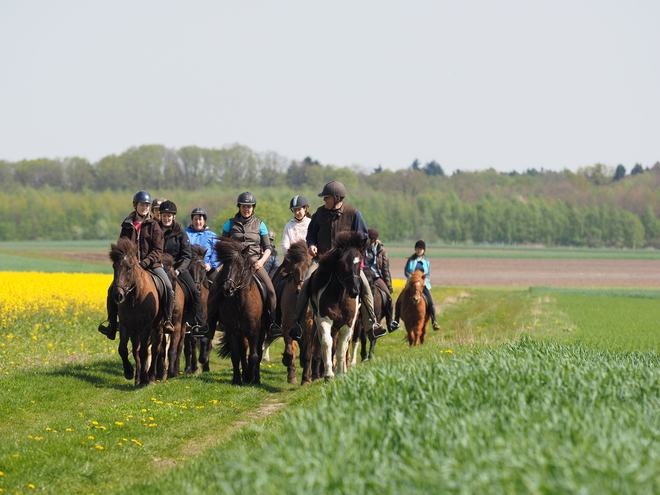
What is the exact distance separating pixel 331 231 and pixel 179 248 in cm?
305

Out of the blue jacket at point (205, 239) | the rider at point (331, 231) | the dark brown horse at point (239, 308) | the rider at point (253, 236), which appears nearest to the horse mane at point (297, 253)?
the rider at point (253, 236)

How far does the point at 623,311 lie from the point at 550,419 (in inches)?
1088

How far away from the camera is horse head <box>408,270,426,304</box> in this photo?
59.0 ft

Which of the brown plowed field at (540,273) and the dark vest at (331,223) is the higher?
the dark vest at (331,223)

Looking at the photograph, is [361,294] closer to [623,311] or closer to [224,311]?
[224,311]

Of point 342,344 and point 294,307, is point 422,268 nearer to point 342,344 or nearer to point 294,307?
point 294,307

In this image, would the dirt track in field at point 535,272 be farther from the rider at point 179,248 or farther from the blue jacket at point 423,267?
the rider at point 179,248

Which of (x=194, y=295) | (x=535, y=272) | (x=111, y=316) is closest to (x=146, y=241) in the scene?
(x=111, y=316)

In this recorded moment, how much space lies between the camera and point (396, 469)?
4.61 metres

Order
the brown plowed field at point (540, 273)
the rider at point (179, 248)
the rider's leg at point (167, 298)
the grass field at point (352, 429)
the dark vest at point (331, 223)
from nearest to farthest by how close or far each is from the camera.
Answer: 1. the grass field at point (352, 429)
2. the dark vest at point (331, 223)
3. the rider's leg at point (167, 298)
4. the rider at point (179, 248)
5. the brown plowed field at point (540, 273)

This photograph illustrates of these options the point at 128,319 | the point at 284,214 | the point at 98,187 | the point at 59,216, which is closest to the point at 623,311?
the point at 128,319

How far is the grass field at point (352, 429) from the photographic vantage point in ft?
14.4

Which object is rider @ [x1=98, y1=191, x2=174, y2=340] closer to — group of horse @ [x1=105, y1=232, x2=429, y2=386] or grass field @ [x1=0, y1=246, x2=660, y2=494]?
group of horse @ [x1=105, y1=232, x2=429, y2=386]

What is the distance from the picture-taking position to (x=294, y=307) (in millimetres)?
12969
